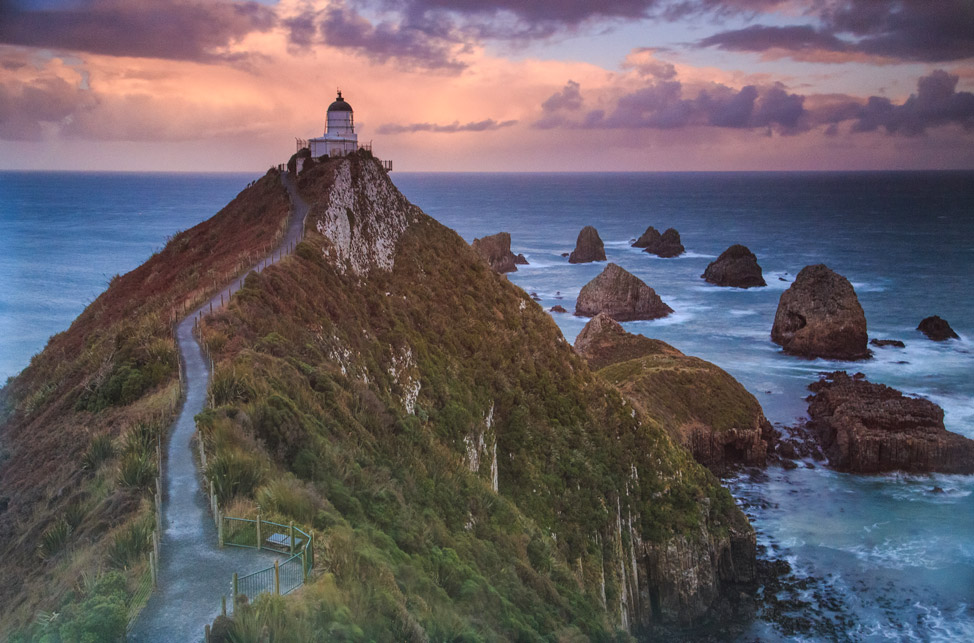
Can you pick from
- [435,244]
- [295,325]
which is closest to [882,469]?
[435,244]

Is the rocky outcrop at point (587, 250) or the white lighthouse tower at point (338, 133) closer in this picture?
the white lighthouse tower at point (338, 133)

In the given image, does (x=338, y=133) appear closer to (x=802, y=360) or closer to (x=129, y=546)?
(x=129, y=546)

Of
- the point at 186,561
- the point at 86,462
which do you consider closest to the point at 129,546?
the point at 186,561

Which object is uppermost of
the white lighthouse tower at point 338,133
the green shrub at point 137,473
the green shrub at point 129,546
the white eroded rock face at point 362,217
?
the white lighthouse tower at point 338,133

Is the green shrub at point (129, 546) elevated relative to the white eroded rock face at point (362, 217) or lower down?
lower down

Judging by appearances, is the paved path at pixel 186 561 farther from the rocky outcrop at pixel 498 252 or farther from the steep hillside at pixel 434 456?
the rocky outcrop at pixel 498 252

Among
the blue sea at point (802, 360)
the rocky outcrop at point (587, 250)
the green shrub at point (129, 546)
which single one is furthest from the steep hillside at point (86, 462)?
the rocky outcrop at point (587, 250)
